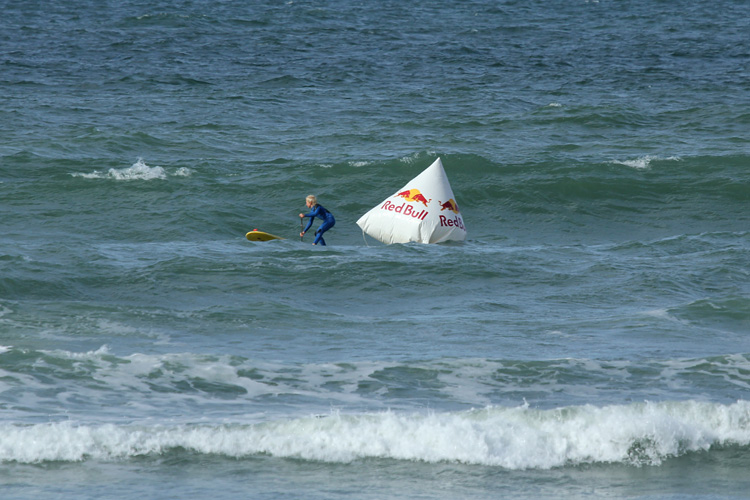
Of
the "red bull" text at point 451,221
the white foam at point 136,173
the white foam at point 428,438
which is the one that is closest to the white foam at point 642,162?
the "red bull" text at point 451,221

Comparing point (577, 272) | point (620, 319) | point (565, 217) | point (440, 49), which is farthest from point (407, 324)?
point (440, 49)

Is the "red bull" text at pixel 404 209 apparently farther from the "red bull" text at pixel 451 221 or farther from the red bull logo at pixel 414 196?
the "red bull" text at pixel 451 221

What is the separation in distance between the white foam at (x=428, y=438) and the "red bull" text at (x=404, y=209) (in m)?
7.49

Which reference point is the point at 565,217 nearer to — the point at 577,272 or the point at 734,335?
the point at 577,272

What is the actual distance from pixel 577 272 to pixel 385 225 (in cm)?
346

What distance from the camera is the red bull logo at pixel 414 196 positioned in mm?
15875

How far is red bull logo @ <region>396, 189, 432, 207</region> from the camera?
15875mm

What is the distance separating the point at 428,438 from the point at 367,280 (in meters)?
5.80

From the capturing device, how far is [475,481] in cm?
760

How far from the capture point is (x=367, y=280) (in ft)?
45.3

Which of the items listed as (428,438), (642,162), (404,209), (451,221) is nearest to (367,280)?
(404,209)

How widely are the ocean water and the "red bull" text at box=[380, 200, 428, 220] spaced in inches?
27.7

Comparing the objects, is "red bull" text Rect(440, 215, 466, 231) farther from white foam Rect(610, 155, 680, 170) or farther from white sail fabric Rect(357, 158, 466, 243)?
white foam Rect(610, 155, 680, 170)

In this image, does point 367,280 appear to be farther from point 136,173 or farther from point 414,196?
point 136,173
